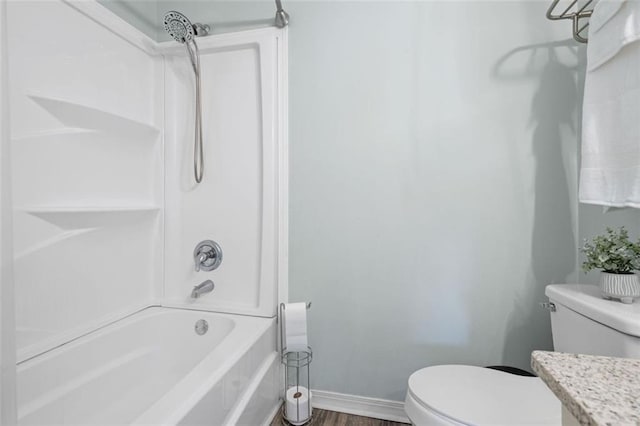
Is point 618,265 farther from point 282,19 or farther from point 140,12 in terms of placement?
point 140,12

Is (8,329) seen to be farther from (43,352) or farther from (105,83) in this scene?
(105,83)

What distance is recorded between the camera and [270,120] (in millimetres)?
1506

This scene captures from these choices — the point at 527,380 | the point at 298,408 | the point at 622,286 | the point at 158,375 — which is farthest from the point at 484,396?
the point at 158,375

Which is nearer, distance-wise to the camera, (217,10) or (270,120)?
(270,120)

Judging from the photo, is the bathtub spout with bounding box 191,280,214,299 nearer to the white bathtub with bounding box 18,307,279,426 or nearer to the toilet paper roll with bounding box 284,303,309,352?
the white bathtub with bounding box 18,307,279,426

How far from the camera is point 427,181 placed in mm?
1411

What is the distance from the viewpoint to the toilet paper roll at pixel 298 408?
4.47ft

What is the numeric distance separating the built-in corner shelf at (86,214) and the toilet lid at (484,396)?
1.46m

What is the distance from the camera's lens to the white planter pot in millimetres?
902

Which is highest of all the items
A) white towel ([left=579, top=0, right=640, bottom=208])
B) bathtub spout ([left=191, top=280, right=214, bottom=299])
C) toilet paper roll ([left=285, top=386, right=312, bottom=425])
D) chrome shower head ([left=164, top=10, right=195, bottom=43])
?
chrome shower head ([left=164, top=10, right=195, bottom=43])

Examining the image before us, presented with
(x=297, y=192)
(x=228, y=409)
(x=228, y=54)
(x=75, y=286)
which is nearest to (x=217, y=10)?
(x=228, y=54)

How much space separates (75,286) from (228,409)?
83 cm

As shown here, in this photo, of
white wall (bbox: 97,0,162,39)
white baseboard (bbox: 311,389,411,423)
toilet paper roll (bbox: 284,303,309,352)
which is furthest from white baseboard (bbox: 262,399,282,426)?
white wall (bbox: 97,0,162,39)

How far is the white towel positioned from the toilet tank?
1.07ft
